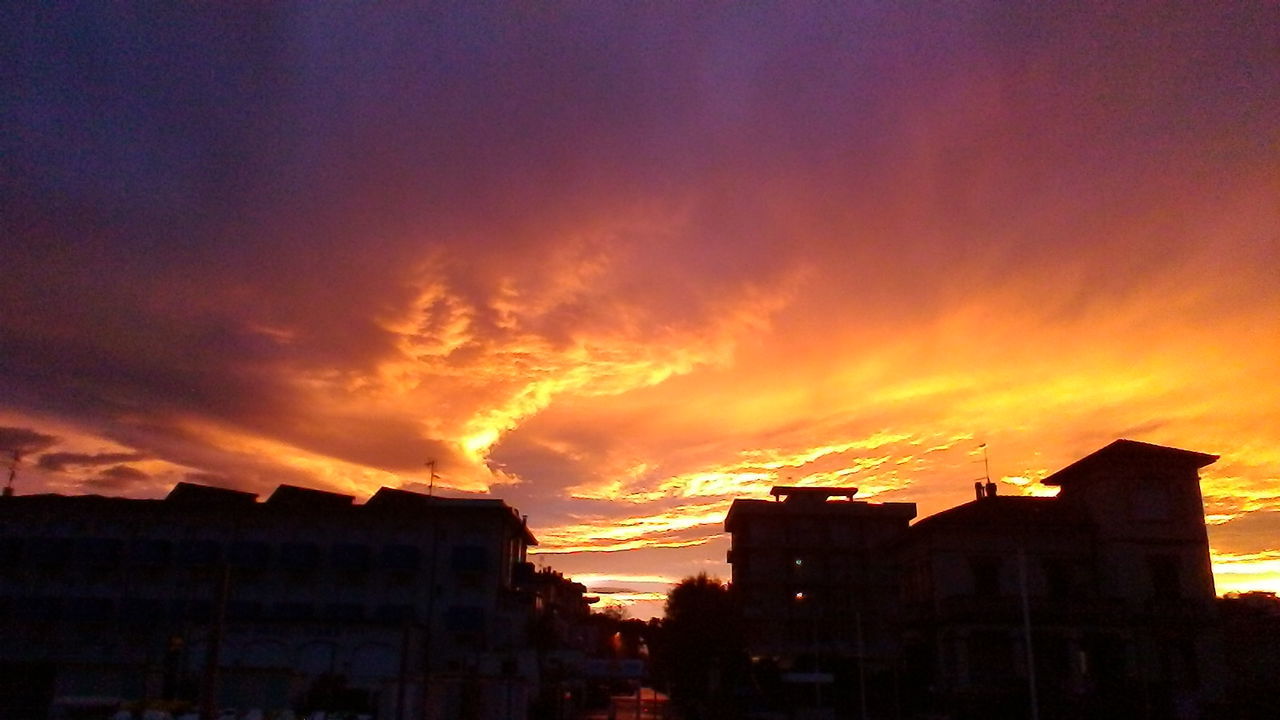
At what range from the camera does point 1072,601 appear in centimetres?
5559

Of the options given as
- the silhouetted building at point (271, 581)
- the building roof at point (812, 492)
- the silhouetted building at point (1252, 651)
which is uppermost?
the building roof at point (812, 492)

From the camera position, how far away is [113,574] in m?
59.9

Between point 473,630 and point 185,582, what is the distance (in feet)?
63.6

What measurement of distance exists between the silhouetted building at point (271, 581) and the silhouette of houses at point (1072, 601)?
2635 cm

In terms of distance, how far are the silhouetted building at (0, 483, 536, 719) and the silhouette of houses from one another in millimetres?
26350

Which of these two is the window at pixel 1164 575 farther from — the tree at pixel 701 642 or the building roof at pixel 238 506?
the building roof at pixel 238 506

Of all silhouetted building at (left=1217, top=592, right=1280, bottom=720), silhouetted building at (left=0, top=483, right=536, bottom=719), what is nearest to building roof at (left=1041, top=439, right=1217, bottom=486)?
silhouetted building at (left=1217, top=592, right=1280, bottom=720)

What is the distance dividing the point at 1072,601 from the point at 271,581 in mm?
49933

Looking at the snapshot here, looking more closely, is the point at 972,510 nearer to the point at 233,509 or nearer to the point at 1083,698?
the point at 1083,698

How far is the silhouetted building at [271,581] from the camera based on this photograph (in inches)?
2133

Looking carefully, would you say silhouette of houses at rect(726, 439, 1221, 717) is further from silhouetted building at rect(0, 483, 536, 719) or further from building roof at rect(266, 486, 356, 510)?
building roof at rect(266, 486, 356, 510)

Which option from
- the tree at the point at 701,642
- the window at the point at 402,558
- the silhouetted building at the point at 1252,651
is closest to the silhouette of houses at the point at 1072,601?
the silhouetted building at the point at 1252,651

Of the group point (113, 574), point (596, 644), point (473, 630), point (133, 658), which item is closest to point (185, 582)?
point (113, 574)

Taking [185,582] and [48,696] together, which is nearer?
[48,696]
